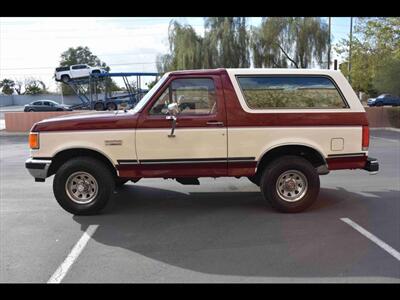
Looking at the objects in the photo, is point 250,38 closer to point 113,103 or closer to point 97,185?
point 113,103

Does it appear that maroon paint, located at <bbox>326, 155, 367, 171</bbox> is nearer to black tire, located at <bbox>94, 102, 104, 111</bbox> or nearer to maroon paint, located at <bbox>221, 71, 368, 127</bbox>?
maroon paint, located at <bbox>221, 71, 368, 127</bbox>

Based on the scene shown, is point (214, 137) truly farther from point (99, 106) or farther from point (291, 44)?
point (291, 44)

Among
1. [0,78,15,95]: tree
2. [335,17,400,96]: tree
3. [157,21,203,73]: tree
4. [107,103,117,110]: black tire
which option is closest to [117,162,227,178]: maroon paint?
[335,17,400,96]: tree

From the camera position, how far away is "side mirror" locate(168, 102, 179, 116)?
17.3ft

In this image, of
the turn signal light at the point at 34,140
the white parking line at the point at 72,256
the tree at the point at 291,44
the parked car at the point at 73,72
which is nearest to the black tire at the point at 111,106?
the parked car at the point at 73,72

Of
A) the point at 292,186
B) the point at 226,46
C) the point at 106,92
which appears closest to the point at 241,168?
the point at 292,186

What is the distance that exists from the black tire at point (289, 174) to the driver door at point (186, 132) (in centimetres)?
66

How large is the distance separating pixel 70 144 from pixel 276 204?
3048mm

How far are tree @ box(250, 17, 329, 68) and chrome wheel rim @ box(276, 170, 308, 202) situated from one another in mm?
25992

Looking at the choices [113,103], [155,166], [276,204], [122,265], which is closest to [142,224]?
[155,166]

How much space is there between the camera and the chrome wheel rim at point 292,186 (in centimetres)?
561

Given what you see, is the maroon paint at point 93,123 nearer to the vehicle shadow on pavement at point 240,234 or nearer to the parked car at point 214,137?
the parked car at point 214,137
